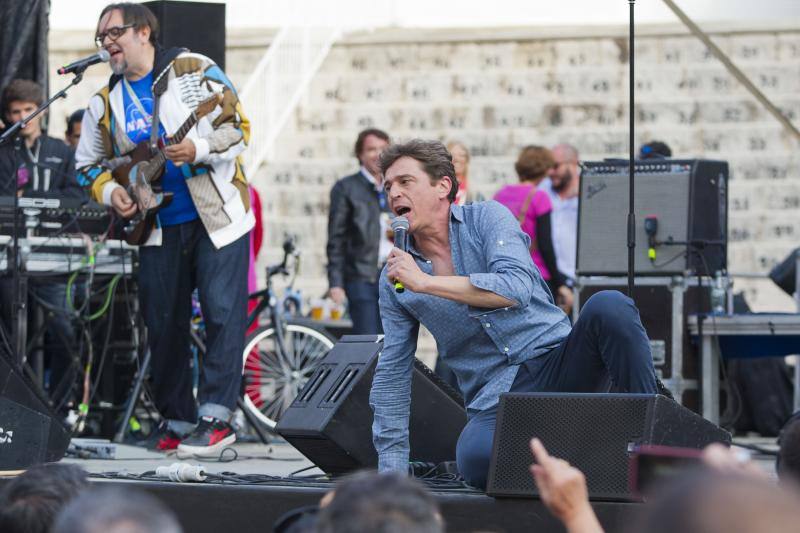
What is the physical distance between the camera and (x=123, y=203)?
6574 mm

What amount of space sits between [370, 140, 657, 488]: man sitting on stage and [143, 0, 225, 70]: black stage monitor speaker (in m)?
3.02

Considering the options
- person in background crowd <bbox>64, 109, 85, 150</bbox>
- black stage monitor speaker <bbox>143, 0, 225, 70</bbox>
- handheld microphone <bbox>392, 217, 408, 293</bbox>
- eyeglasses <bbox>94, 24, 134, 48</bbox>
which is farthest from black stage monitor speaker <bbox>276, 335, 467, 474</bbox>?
person in background crowd <bbox>64, 109, 85, 150</bbox>

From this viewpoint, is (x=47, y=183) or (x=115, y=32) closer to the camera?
(x=115, y=32)

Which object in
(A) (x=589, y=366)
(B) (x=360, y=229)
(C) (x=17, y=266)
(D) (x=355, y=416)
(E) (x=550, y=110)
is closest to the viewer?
(A) (x=589, y=366)

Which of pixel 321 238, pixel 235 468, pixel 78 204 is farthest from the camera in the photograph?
pixel 321 238

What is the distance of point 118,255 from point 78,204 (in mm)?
387

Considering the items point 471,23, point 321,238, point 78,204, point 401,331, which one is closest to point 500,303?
point 401,331

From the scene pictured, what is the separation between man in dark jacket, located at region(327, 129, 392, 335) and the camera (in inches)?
356

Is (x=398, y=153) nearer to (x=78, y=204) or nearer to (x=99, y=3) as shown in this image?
(x=78, y=204)

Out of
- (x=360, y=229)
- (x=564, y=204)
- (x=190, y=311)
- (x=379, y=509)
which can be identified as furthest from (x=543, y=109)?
(x=379, y=509)

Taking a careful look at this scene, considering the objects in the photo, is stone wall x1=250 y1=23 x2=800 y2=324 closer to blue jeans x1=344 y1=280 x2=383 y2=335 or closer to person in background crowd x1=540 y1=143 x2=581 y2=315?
person in background crowd x1=540 y1=143 x2=581 y2=315

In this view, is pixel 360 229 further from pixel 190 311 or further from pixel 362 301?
pixel 190 311

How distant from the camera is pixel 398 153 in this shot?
15.5 feet

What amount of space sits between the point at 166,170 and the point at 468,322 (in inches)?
93.7
